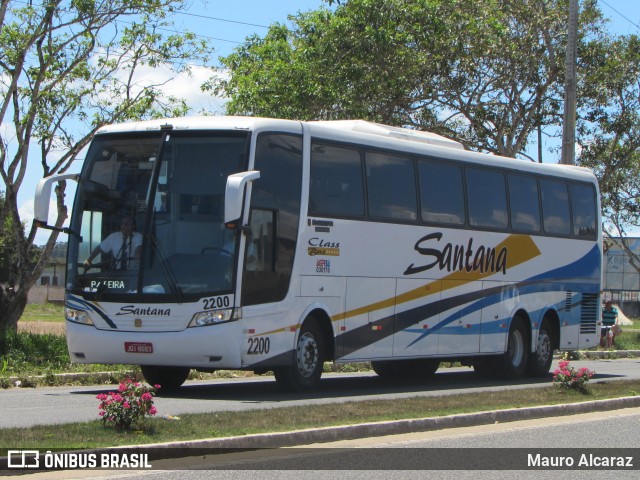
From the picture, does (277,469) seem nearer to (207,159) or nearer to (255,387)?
(207,159)

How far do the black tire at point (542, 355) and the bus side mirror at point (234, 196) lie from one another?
981 centimetres

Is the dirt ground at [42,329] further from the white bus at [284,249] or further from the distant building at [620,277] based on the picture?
the distant building at [620,277]

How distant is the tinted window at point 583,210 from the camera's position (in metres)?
23.0

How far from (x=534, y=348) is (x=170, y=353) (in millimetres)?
9595

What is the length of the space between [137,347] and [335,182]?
4.00m

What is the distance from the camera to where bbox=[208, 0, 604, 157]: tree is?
31.8m

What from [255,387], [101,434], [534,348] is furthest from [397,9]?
[101,434]

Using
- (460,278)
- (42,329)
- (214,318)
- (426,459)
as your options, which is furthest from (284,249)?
(42,329)

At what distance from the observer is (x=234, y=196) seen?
45.6 ft

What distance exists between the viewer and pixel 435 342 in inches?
757

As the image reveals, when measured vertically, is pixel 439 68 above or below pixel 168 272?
above

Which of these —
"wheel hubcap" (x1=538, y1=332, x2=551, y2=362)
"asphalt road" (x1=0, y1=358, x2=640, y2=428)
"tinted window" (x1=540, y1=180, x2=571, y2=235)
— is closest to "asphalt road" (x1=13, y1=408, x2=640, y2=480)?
"asphalt road" (x1=0, y1=358, x2=640, y2=428)

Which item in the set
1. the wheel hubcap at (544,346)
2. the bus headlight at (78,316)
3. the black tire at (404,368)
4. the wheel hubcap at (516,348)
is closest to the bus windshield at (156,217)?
the bus headlight at (78,316)

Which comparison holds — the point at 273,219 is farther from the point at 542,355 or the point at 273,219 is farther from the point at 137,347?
the point at 542,355
